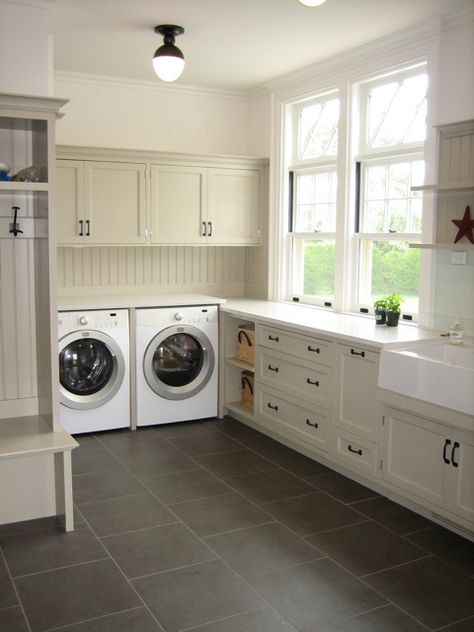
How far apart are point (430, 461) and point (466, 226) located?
52.2 inches

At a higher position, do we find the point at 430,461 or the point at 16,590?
the point at 430,461

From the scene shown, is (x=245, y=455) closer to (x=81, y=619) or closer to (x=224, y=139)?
(x=81, y=619)

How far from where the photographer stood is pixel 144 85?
218 inches

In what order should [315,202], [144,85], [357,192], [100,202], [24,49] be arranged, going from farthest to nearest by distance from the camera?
1. [144,85]
2. [315,202]
3. [100,202]
4. [357,192]
5. [24,49]

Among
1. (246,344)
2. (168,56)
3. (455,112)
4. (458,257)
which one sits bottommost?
(246,344)

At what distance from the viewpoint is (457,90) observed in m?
3.90

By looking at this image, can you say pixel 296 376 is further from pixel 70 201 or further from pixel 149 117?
pixel 149 117

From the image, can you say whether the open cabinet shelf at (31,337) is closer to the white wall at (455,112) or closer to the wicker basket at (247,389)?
the wicker basket at (247,389)

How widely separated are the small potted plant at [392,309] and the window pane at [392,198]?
49cm

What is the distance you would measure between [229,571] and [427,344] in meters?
1.64

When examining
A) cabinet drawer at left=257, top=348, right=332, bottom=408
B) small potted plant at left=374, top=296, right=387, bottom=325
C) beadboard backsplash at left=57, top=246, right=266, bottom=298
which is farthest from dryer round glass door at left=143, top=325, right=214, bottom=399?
small potted plant at left=374, top=296, right=387, bottom=325

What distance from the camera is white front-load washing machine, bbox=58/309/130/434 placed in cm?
470

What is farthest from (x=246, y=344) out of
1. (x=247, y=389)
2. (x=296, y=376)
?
(x=296, y=376)

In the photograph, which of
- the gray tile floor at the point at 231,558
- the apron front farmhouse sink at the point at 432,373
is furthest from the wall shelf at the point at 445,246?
the gray tile floor at the point at 231,558
